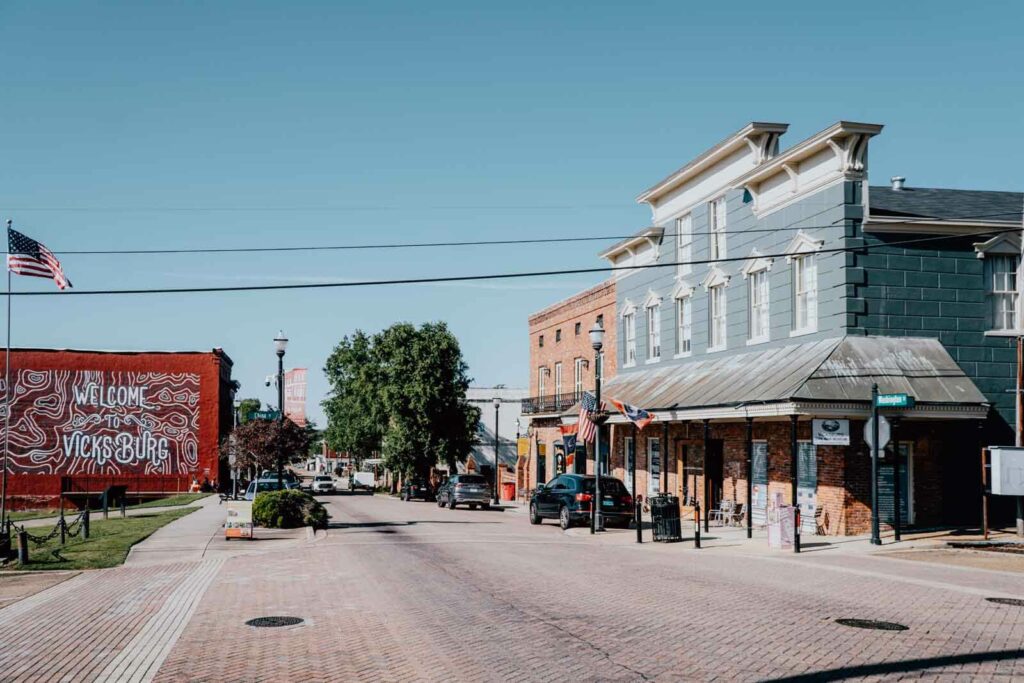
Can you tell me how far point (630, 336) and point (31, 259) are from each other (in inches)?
884

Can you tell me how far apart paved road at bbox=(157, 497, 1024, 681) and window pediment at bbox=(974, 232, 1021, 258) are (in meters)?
10.4

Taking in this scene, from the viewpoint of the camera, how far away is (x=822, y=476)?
26469 mm

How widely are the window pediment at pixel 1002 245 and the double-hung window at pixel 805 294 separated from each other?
4.37m

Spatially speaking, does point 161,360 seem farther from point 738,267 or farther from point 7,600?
point 7,600

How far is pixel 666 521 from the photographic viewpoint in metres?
25.8

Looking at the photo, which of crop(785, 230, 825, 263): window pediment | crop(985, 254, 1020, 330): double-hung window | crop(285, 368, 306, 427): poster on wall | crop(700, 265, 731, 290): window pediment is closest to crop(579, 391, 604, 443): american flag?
crop(700, 265, 731, 290): window pediment

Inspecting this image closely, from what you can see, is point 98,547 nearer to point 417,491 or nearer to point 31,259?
point 31,259

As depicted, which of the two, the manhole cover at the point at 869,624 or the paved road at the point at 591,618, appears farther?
the manhole cover at the point at 869,624

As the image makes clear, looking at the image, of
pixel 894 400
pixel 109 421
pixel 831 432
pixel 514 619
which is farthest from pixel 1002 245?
pixel 109 421

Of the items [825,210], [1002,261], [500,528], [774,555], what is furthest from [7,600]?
[1002,261]

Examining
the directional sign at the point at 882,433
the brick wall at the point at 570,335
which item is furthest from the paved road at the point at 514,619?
the brick wall at the point at 570,335

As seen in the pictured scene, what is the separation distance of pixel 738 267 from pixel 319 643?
23670 mm

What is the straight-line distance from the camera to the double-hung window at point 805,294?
28.1 metres

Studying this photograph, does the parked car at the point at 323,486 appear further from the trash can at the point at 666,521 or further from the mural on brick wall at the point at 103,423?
the trash can at the point at 666,521
